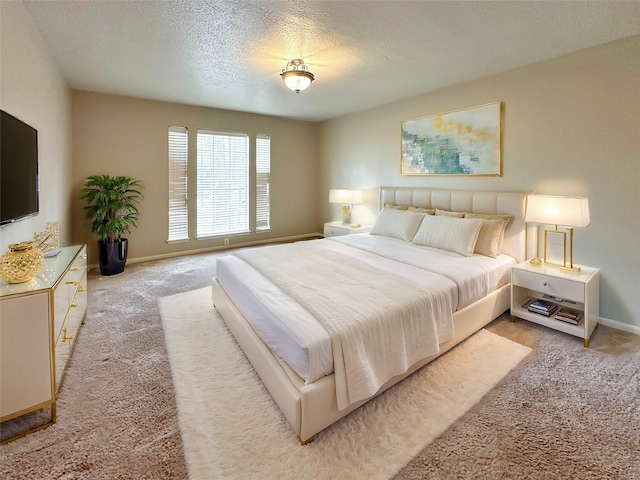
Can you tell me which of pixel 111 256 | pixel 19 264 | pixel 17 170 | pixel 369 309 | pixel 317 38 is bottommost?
pixel 369 309

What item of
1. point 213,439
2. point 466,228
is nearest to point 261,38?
point 466,228

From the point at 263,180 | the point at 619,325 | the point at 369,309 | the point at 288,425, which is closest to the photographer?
the point at 288,425

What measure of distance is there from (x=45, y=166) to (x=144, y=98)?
7.54ft

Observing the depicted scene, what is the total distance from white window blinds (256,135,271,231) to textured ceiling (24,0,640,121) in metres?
2.04

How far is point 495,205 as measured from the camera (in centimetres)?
354

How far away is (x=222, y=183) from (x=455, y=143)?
3959mm

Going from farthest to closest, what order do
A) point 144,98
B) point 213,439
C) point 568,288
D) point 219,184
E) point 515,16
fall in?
point 219,184
point 144,98
point 568,288
point 515,16
point 213,439

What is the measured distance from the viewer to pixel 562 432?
1690mm

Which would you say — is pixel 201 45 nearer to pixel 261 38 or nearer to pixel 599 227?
pixel 261 38

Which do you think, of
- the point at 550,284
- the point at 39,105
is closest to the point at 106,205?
the point at 39,105

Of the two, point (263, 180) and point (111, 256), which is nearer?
point (111, 256)

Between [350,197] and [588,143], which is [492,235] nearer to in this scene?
[588,143]

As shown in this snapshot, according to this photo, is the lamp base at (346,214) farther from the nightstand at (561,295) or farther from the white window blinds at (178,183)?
the nightstand at (561,295)

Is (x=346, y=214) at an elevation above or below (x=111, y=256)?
above
